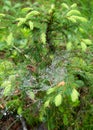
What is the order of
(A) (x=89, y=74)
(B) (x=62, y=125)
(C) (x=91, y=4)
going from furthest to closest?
(C) (x=91, y=4) < (B) (x=62, y=125) < (A) (x=89, y=74)

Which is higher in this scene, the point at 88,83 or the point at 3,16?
the point at 3,16

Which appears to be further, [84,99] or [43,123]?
[43,123]

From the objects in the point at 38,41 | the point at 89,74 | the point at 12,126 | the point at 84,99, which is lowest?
the point at 12,126

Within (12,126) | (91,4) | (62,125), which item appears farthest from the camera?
(91,4)

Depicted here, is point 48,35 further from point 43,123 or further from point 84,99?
point 43,123

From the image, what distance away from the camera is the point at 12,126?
353 centimetres

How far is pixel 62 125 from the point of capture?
321cm

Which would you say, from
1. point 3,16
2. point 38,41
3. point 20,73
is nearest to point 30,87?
point 20,73

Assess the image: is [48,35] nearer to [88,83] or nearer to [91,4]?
[88,83]

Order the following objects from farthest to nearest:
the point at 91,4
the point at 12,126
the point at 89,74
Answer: the point at 91,4 → the point at 12,126 → the point at 89,74

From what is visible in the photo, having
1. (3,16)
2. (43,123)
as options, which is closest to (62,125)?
(43,123)

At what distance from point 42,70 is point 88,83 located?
0.42 meters

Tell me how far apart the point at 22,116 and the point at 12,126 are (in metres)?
0.23

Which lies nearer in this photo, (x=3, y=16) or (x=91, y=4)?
(x=3, y=16)
